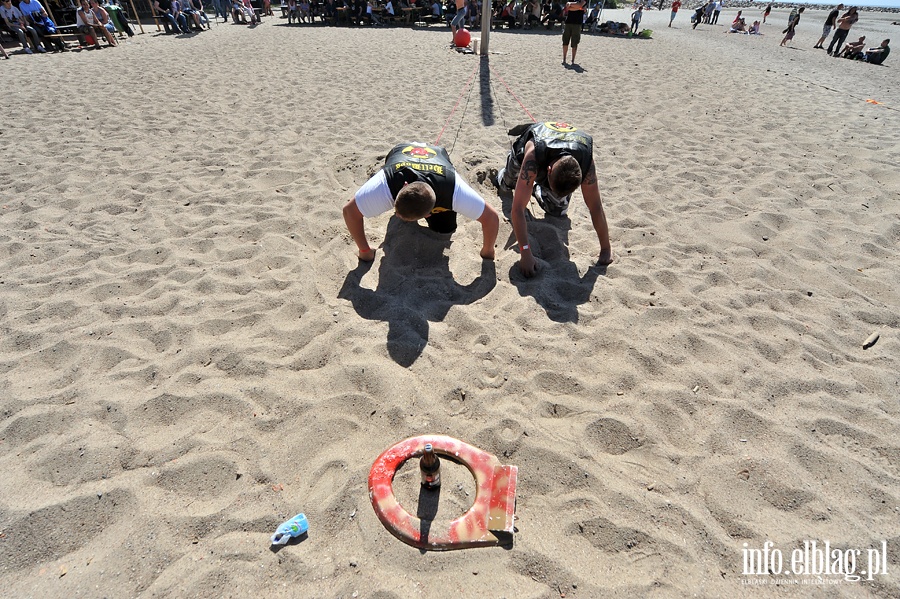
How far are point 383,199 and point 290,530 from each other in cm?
208

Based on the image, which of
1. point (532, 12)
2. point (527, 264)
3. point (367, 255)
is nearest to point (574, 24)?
point (532, 12)

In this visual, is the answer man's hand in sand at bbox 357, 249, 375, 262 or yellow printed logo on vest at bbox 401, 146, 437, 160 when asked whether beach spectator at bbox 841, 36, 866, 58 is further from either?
man's hand in sand at bbox 357, 249, 375, 262

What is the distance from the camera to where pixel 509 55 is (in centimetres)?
1165

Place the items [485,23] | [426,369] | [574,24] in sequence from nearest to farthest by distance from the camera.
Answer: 1. [426,369]
2. [574,24]
3. [485,23]

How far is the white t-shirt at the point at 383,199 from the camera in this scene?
306 cm

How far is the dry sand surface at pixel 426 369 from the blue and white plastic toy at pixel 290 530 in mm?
51

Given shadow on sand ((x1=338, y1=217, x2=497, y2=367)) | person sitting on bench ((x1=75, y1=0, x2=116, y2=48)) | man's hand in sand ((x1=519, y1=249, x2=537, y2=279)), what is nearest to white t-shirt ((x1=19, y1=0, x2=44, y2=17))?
person sitting on bench ((x1=75, y1=0, x2=116, y2=48))

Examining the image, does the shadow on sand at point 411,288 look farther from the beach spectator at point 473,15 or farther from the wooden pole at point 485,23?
the beach spectator at point 473,15

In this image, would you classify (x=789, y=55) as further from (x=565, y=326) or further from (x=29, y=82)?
(x=29, y=82)

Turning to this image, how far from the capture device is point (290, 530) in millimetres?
1870

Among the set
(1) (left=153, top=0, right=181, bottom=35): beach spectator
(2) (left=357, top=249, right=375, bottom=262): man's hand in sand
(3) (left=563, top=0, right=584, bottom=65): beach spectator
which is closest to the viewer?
(2) (left=357, top=249, right=375, bottom=262): man's hand in sand

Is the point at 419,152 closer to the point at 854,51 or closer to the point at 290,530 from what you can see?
the point at 290,530

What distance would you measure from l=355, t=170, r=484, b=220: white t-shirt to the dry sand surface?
514 millimetres

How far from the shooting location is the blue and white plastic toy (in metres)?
1.85
